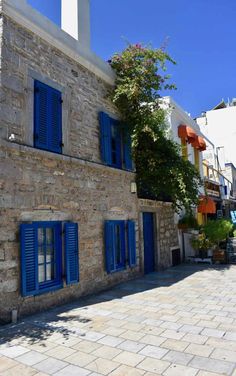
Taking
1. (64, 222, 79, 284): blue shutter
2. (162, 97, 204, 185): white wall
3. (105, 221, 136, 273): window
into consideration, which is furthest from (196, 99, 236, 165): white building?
(64, 222, 79, 284): blue shutter

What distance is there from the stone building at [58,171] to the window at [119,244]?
0.10 feet

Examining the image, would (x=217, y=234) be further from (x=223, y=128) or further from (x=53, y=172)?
(x=223, y=128)

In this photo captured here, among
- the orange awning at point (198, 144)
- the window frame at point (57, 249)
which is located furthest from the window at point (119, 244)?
the orange awning at point (198, 144)

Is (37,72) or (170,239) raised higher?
(37,72)

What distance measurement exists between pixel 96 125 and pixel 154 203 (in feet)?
13.8

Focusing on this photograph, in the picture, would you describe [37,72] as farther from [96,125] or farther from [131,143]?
[131,143]

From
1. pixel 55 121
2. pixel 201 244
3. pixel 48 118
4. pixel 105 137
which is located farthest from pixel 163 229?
pixel 48 118

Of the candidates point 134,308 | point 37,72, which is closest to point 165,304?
point 134,308

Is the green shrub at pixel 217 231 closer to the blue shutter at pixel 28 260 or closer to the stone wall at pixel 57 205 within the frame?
the stone wall at pixel 57 205

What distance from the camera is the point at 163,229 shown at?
12469mm

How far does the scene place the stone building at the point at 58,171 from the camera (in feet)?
20.8

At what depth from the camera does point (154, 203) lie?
11.9 metres

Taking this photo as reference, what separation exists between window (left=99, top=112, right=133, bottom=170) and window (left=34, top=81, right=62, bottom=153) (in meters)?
1.82

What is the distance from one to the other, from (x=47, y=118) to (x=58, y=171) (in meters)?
1.27
